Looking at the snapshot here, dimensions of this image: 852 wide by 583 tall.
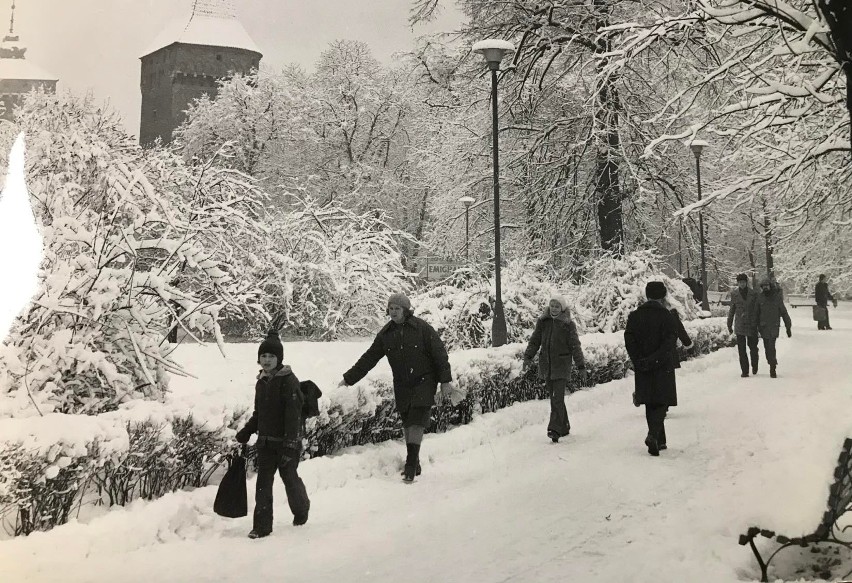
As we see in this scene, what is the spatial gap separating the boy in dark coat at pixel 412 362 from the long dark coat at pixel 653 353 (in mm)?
2249

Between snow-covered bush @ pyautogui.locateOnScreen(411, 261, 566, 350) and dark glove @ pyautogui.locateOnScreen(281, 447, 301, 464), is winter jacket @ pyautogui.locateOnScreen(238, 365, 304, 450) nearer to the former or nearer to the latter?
dark glove @ pyautogui.locateOnScreen(281, 447, 301, 464)

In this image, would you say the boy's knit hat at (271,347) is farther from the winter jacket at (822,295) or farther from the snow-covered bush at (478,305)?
the winter jacket at (822,295)

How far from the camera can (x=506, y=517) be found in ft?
16.4

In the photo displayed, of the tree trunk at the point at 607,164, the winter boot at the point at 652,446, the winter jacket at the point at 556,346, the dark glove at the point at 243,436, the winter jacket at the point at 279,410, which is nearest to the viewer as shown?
the winter jacket at the point at 279,410

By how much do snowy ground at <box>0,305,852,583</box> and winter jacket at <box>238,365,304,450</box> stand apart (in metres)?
0.67

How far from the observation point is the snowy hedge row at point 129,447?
4117mm

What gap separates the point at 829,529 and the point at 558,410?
4.25 m

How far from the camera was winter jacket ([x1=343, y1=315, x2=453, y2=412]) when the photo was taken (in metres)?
6.40

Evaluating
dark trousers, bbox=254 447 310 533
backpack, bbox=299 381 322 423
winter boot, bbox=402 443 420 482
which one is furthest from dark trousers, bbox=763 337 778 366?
dark trousers, bbox=254 447 310 533

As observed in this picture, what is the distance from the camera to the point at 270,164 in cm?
3150

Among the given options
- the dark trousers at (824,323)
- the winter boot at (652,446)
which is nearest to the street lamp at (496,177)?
the winter boot at (652,446)

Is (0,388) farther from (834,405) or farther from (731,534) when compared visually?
(834,405)

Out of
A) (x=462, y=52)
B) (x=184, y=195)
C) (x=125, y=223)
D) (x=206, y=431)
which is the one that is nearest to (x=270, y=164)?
(x=462, y=52)

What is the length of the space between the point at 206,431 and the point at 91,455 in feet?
3.26
